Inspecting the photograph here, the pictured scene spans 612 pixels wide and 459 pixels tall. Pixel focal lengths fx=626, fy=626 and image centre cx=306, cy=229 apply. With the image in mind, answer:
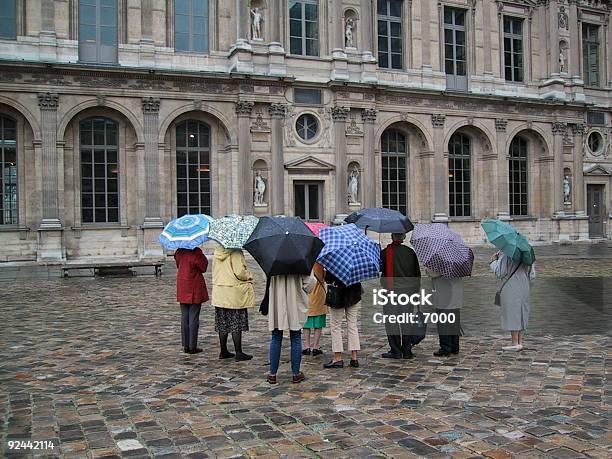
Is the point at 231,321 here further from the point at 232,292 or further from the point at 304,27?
the point at 304,27

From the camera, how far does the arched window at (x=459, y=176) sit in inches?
1098

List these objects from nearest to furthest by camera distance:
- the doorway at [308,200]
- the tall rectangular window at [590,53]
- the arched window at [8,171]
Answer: the arched window at [8,171], the doorway at [308,200], the tall rectangular window at [590,53]

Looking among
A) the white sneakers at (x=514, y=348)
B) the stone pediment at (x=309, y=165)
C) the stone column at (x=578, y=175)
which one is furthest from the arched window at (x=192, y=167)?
the stone column at (x=578, y=175)

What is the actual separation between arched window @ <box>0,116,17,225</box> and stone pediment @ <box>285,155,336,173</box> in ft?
31.3

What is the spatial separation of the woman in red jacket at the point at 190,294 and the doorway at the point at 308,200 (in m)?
16.3

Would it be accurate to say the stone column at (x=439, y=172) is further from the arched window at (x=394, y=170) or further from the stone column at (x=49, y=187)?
the stone column at (x=49, y=187)

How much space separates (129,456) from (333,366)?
312cm

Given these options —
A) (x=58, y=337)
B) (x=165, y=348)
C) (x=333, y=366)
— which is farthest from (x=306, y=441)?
(x=58, y=337)

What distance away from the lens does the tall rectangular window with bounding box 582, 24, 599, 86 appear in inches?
1240

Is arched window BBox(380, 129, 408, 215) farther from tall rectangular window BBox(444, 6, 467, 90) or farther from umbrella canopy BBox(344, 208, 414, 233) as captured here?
umbrella canopy BBox(344, 208, 414, 233)

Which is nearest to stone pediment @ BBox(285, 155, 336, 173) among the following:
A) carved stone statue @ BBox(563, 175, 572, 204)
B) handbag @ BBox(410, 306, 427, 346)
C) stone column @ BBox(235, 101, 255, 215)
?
stone column @ BBox(235, 101, 255, 215)

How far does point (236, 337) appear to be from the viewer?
297 inches

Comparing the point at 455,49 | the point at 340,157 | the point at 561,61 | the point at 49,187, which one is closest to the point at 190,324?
the point at 49,187

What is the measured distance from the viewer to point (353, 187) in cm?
2492
